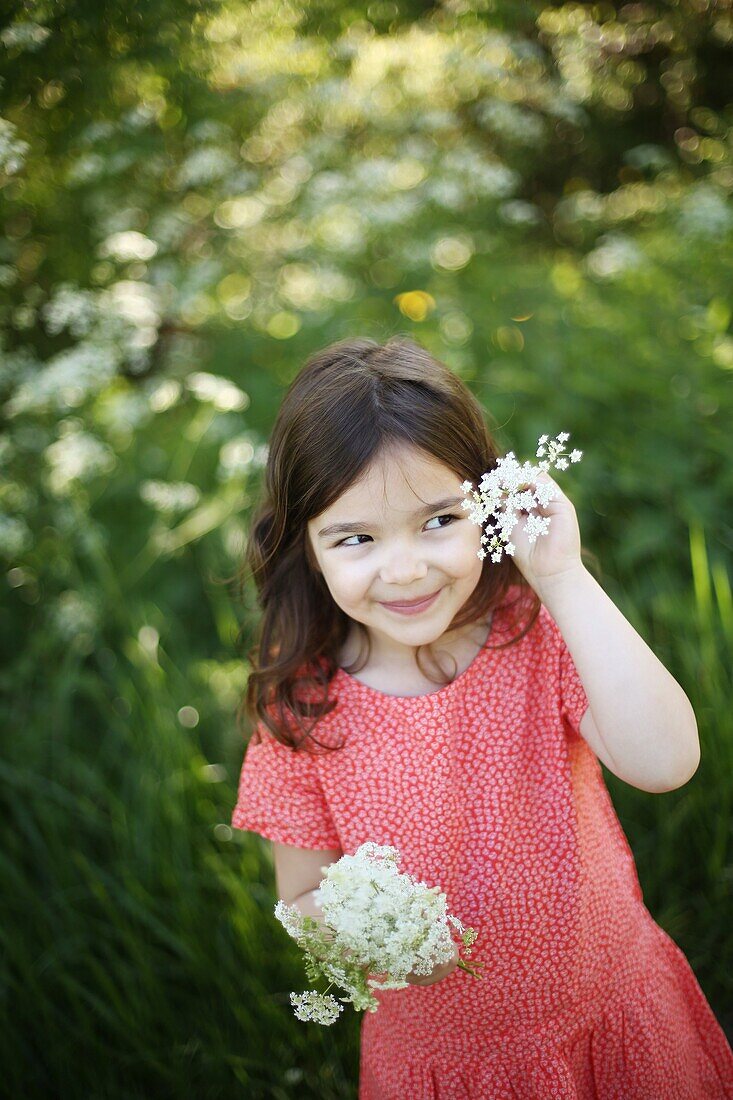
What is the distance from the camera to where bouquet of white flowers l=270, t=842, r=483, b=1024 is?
106cm

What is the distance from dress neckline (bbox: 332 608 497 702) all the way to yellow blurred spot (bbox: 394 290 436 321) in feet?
7.07

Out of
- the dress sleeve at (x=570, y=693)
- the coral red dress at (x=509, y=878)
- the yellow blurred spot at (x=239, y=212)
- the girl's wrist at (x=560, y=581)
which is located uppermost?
the yellow blurred spot at (x=239, y=212)

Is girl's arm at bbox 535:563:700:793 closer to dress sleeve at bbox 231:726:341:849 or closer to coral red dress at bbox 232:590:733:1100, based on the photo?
coral red dress at bbox 232:590:733:1100

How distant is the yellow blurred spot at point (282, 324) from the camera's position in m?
3.66

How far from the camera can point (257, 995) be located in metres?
2.02

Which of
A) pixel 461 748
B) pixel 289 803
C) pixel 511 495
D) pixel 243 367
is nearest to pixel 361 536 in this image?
pixel 511 495

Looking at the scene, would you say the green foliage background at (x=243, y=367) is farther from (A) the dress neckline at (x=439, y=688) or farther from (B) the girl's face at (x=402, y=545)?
(B) the girl's face at (x=402, y=545)

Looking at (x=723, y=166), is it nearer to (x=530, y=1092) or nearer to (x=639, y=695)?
(x=639, y=695)

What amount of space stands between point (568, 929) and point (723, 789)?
86cm

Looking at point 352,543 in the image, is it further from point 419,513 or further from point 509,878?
point 509,878

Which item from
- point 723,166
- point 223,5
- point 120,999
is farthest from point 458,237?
point 120,999

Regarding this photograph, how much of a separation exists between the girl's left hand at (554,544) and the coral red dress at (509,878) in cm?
20

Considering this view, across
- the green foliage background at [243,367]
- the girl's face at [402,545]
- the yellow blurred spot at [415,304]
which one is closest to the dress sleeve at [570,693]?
the girl's face at [402,545]

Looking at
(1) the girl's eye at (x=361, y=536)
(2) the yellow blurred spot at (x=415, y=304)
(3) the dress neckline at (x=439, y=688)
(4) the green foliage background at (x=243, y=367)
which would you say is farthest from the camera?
(2) the yellow blurred spot at (x=415, y=304)
